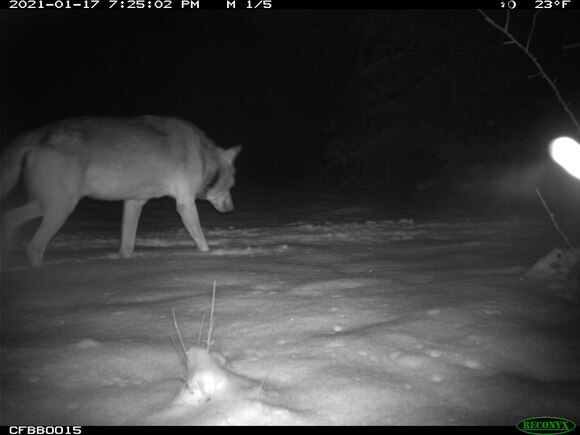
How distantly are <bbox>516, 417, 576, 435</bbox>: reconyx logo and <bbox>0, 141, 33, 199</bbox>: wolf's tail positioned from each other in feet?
14.4

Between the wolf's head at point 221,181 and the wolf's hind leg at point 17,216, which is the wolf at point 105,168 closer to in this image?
the wolf's hind leg at point 17,216

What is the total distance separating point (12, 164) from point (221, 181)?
254 cm

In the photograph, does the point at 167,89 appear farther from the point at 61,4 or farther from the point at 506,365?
the point at 506,365

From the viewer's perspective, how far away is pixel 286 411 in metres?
1.54

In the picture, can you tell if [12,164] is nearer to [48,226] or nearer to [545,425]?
[48,226]

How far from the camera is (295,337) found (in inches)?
89.7

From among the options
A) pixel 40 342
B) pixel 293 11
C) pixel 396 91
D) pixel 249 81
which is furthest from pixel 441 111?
pixel 249 81

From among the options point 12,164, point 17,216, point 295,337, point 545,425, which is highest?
point 12,164

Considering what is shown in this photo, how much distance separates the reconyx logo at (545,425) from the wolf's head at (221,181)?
464 centimetres

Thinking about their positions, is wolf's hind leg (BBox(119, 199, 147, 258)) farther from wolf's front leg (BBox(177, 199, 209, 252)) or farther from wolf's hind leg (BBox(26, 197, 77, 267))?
wolf's hind leg (BBox(26, 197, 77, 267))

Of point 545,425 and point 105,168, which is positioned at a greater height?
point 105,168

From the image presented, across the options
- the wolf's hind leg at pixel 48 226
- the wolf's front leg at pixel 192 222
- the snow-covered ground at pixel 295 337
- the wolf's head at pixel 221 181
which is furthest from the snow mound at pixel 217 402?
the wolf's head at pixel 221 181

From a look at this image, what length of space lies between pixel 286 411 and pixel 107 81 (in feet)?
103

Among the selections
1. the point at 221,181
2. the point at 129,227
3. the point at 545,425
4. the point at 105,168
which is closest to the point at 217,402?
the point at 545,425
